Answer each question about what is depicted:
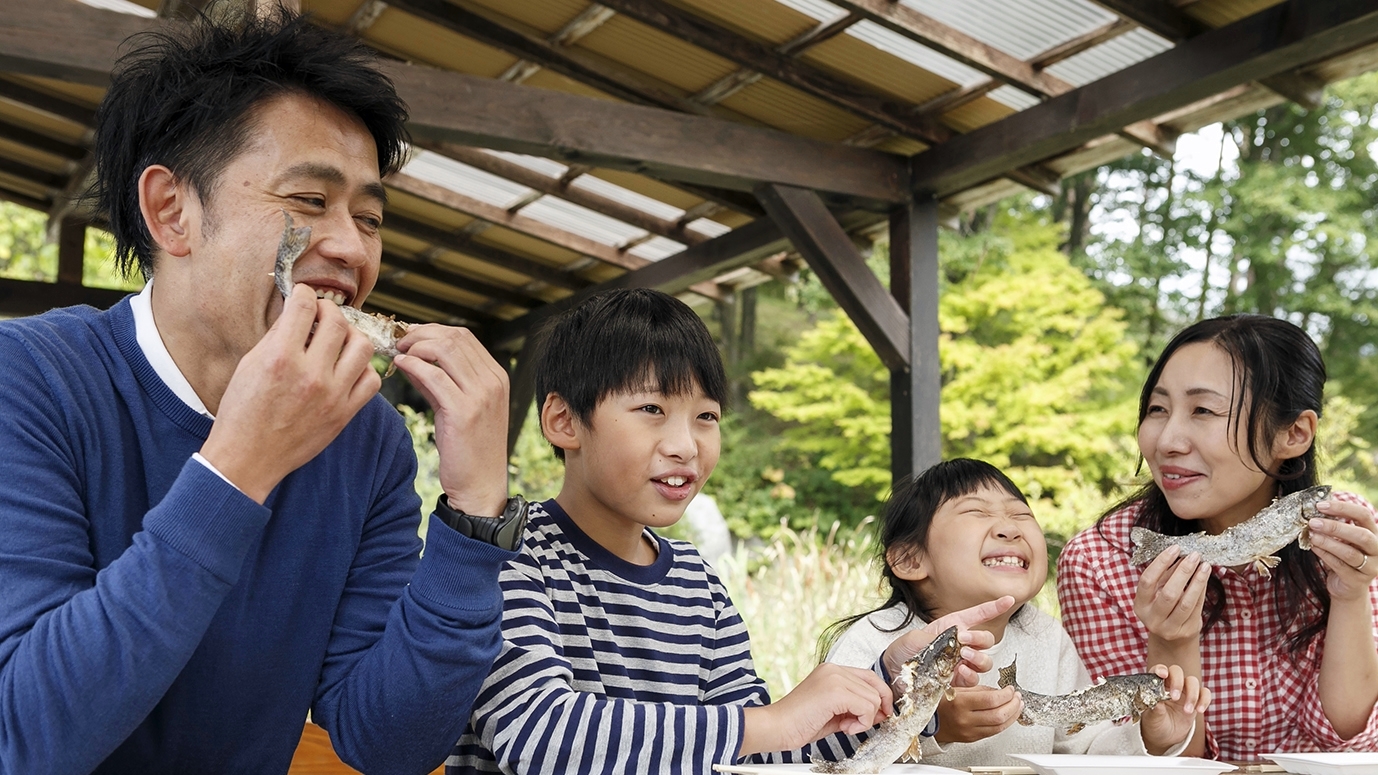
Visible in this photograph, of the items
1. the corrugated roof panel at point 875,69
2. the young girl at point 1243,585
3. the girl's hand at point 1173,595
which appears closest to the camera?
the girl's hand at point 1173,595

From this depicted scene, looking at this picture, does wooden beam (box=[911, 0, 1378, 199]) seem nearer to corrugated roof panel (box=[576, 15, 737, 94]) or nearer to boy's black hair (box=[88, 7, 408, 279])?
corrugated roof panel (box=[576, 15, 737, 94])

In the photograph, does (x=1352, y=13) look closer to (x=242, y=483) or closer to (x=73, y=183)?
(x=242, y=483)

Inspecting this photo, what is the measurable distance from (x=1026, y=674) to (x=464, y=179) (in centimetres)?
580

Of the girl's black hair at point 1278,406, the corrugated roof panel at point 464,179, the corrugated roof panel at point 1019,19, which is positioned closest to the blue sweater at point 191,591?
the girl's black hair at point 1278,406

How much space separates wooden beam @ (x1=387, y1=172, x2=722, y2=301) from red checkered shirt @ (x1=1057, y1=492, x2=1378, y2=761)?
573cm

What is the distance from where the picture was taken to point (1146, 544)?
2.12 metres

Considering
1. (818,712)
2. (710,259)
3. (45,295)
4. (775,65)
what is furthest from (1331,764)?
(45,295)

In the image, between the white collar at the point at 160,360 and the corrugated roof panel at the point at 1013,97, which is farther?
the corrugated roof panel at the point at 1013,97

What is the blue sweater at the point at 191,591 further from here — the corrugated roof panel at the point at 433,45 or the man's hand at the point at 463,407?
the corrugated roof panel at the point at 433,45

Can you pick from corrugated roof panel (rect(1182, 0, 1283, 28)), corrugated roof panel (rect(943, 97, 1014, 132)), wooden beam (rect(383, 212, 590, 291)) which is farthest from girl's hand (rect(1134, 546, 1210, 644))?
wooden beam (rect(383, 212, 590, 291))

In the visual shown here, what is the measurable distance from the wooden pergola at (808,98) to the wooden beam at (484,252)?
0.94 meters

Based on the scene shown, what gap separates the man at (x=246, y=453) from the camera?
4.14ft

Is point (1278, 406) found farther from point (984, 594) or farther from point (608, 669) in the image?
point (608, 669)

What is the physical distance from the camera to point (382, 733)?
1545 mm
